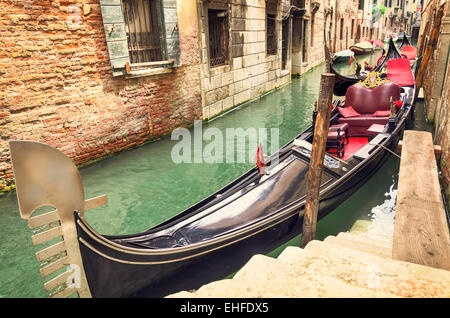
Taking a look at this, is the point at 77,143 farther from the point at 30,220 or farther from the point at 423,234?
the point at 423,234

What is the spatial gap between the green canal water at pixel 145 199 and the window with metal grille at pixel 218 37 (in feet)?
8.70

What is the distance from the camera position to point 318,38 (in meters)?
16.2

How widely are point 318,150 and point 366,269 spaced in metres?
1.08

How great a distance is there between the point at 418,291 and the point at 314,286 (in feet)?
1.32

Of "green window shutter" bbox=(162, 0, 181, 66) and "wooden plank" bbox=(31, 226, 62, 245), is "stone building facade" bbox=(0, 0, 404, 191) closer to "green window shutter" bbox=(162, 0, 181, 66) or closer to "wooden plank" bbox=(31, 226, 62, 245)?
"green window shutter" bbox=(162, 0, 181, 66)

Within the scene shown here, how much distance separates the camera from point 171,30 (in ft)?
18.3

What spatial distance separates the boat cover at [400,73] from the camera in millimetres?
6161

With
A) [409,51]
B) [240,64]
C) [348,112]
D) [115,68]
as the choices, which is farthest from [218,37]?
[409,51]

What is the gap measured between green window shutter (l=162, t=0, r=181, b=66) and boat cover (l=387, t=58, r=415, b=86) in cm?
447

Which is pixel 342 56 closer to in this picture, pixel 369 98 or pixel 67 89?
pixel 369 98

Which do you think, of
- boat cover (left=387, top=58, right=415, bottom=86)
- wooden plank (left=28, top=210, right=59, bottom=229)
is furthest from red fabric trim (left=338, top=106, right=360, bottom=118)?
wooden plank (left=28, top=210, right=59, bottom=229)

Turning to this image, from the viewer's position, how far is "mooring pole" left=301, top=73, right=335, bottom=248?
2232mm

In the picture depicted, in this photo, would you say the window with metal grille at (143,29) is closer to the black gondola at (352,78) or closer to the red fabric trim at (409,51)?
the black gondola at (352,78)
